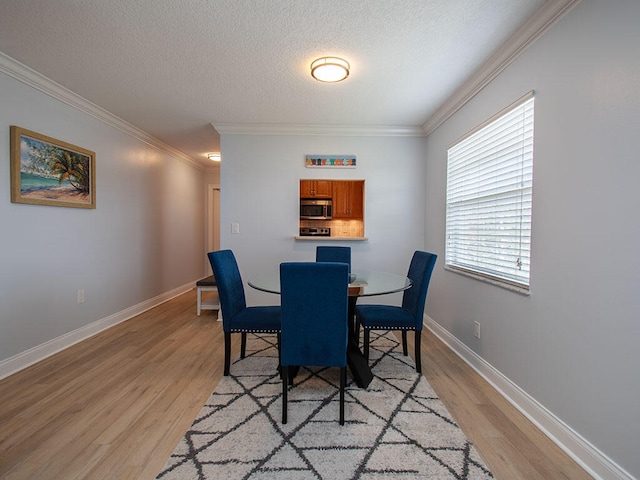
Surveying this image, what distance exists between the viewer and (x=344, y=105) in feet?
10.0

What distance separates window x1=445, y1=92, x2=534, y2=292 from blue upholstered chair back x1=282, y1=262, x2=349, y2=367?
3.93 ft

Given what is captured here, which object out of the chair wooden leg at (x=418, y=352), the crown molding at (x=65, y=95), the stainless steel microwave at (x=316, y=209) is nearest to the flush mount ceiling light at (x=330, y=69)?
Answer: the chair wooden leg at (x=418, y=352)

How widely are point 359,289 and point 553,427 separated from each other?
50.3 inches

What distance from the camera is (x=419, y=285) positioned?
234 cm

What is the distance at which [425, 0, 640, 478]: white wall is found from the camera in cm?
125

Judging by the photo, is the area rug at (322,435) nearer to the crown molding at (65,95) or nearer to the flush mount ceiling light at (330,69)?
the flush mount ceiling light at (330,69)

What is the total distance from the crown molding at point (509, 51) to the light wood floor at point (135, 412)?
89.3 inches

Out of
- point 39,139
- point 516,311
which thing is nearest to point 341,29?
point 516,311

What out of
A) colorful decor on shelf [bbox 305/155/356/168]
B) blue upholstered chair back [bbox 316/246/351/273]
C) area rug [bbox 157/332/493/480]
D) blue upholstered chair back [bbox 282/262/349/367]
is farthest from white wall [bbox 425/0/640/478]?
colorful decor on shelf [bbox 305/155/356/168]

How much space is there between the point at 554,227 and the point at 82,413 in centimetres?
293

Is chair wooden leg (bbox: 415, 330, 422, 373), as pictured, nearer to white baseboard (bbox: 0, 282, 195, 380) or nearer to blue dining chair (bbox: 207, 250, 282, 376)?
blue dining chair (bbox: 207, 250, 282, 376)

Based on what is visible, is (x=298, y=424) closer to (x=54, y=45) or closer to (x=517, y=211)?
(x=517, y=211)

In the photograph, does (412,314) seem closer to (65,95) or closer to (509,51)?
(509,51)

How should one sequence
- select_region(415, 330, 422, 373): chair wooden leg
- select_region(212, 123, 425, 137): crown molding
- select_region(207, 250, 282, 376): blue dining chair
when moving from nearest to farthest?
select_region(207, 250, 282, 376): blue dining chair
select_region(415, 330, 422, 373): chair wooden leg
select_region(212, 123, 425, 137): crown molding
